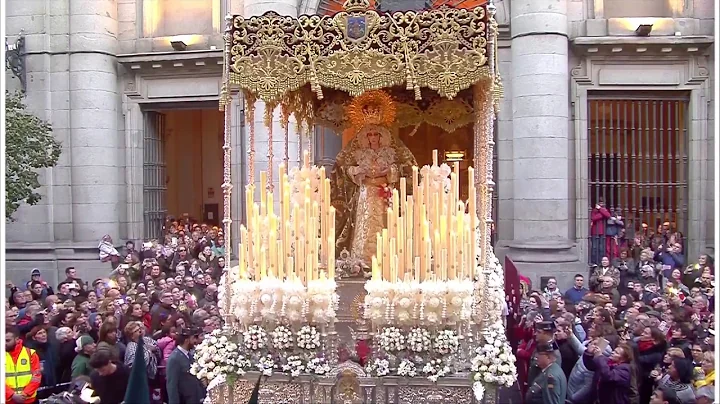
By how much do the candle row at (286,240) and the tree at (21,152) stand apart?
693 cm

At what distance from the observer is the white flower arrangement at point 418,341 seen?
22.3 feet

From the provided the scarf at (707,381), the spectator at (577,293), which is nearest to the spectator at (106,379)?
the scarf at (707,381)

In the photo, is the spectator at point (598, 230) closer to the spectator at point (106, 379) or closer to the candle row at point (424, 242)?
the candle row at point (424, 242)

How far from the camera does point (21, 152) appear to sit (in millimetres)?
13055

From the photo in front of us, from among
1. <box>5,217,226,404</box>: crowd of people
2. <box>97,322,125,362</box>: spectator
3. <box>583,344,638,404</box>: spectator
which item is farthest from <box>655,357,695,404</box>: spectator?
<box>97,322,125,362</box>: spectator

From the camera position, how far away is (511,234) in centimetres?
1471

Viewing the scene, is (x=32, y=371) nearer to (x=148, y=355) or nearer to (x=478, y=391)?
(x=148, y=355)

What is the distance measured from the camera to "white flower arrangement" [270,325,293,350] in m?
6.96

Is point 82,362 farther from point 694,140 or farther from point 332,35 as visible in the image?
point 694,140

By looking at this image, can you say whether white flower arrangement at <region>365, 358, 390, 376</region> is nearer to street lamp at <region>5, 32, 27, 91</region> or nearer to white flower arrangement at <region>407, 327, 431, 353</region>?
white flower arrangement at <region>407, 327, 431, 353</region>

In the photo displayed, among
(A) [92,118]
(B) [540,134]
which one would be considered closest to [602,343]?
(B) [540,134]

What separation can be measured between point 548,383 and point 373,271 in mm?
1819

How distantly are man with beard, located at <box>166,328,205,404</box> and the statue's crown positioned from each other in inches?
142

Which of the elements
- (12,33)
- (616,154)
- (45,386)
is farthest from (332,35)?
(12,33)
